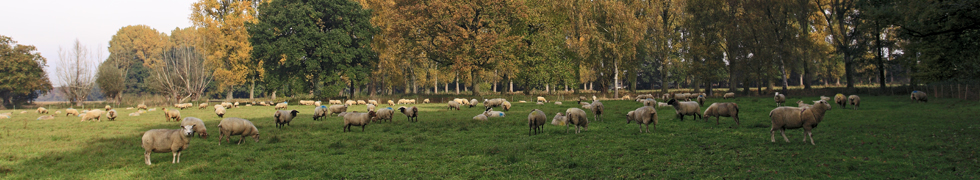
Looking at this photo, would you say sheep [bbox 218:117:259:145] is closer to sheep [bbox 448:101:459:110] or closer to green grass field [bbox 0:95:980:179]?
green grass field [bbox 0:95:980:179]

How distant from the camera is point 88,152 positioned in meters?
12.3

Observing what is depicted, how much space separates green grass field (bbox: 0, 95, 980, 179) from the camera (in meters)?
8.62

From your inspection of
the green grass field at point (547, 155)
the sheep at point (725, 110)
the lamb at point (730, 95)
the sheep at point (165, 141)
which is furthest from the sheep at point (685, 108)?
the lamb at point (730, 95)

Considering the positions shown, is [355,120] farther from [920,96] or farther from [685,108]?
[920,96]

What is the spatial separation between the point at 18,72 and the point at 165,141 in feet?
224

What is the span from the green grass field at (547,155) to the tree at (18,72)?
5616 cm

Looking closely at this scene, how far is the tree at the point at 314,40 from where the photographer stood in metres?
47.3

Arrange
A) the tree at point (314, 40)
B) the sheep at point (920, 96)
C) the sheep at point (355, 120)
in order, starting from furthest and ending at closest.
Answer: the tree at point (314, 40)
the sheep at point (920, 96)
the sheep at point (355, 120)

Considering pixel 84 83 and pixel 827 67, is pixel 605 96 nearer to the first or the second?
pixel 827 67

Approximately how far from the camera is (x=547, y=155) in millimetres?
10961

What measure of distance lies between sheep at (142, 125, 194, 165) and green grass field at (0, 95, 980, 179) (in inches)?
13.5

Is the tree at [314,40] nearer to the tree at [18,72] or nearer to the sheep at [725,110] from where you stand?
the tree at [18,72]

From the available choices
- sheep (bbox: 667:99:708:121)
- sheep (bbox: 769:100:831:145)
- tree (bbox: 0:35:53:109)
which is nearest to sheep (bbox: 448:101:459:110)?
sheep (bbox: 667:99:708:121)

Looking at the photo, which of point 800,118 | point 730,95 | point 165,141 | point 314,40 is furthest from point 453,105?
point 730,95
